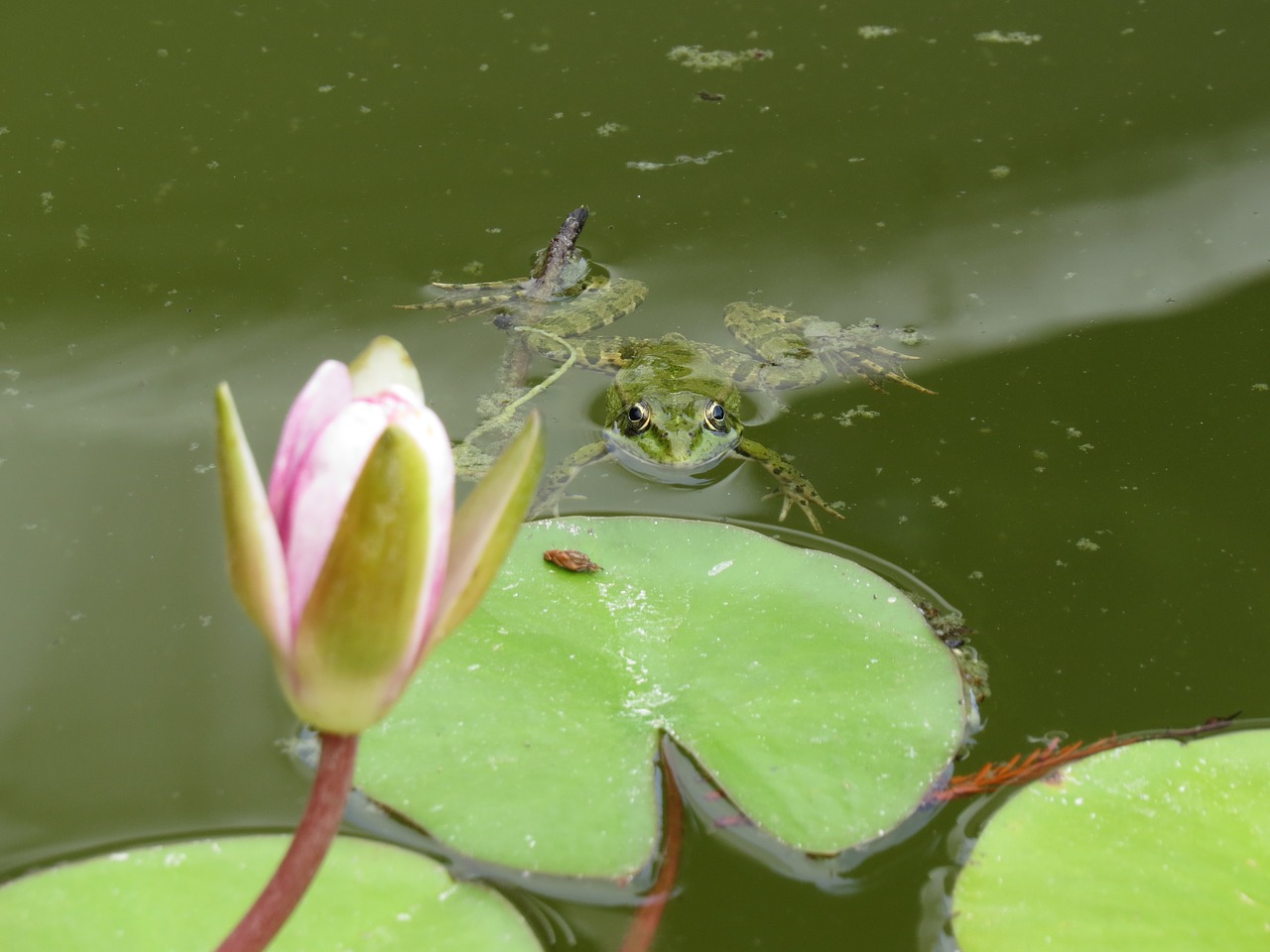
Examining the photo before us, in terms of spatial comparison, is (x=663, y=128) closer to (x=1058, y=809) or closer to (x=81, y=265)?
(x=81, y=265)

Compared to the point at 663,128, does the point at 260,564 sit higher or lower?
higher

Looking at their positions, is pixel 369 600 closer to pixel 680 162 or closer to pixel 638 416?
pixel 638 416

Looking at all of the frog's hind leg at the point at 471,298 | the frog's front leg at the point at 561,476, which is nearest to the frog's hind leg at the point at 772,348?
the frog's front leg at the point at 561,476

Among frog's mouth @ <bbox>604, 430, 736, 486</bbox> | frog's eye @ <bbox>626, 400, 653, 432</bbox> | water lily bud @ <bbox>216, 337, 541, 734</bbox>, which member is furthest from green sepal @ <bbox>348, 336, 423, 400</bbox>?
frog's eye @ <bbox>626, 400, 653, 432</bbox>

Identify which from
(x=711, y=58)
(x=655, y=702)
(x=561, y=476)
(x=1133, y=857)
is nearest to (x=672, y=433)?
(x=561, y=476)

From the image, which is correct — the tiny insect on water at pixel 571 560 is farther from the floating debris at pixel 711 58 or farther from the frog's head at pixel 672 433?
the floating debris at pixel 711 58

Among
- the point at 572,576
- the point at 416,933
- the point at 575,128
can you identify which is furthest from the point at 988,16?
the point at 416,933

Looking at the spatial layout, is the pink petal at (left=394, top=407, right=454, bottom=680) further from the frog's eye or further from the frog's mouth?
the frog's eye
